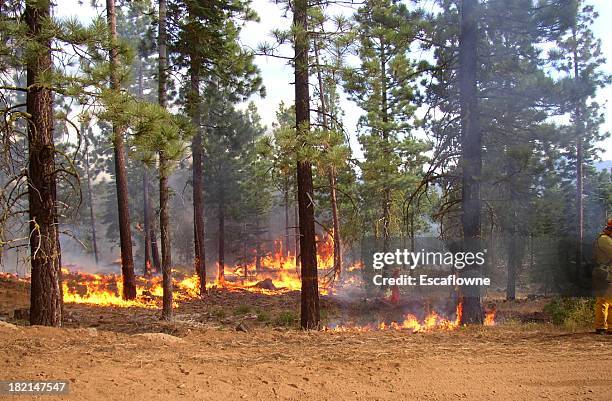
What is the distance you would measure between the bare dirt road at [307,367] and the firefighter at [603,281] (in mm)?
347

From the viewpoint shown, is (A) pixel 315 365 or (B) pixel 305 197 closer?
(A) pixel 315 365

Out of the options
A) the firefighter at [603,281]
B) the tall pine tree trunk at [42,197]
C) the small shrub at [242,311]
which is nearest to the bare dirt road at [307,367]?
the firefighter at [603,281]

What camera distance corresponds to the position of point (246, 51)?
10.9m

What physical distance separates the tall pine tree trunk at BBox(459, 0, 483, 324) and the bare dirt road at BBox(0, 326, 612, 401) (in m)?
3.22

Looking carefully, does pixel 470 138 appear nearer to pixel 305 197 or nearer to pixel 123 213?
pixel 305 197

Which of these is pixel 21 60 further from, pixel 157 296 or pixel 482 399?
pixel 157 296

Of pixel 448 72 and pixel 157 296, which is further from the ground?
pixel 448 72

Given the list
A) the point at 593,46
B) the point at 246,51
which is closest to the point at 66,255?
the point at 246,51

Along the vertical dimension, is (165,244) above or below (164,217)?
below

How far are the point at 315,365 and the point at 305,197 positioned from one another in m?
5.11

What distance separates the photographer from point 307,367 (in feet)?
20.7

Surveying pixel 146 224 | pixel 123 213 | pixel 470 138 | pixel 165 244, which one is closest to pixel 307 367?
pixel 165 244

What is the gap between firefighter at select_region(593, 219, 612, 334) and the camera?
8.07 meters

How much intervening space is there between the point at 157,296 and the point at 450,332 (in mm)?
12751
